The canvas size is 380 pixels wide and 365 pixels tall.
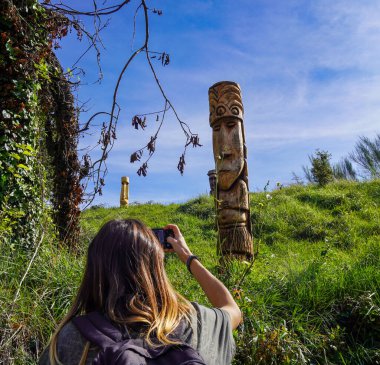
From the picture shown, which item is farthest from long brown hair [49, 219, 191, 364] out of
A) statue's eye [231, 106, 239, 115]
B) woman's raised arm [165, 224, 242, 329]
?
statue's eye [231, 106, 239, 115]

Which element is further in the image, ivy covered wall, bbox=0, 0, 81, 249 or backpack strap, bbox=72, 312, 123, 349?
ivy covered wall, bbox=0, 0, 81, 249

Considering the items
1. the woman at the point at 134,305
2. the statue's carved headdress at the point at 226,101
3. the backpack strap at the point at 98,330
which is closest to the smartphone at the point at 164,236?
the woman at the point at 134,305

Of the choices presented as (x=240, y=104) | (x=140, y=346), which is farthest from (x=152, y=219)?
(x=140, y=346)

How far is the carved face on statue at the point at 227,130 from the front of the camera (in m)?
7.16

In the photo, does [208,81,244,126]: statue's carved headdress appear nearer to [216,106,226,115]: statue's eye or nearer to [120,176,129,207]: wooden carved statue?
[216,106,226,115]: statue's eye

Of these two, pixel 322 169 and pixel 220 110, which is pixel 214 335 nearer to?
pixel 220 110

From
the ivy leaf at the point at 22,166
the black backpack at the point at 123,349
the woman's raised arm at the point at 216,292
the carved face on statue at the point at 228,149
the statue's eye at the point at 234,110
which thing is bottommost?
the black backpack at the point at 123,349

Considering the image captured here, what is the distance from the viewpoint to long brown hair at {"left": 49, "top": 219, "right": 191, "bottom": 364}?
1.84m

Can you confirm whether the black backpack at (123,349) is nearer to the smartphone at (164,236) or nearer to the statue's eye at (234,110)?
the smartphone at (164,236)

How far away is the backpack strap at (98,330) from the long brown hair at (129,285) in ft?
0.15

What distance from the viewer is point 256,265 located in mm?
6426

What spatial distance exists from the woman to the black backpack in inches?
1.5

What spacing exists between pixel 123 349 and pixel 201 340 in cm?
42

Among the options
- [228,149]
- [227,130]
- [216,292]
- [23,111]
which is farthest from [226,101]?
[216,292]
